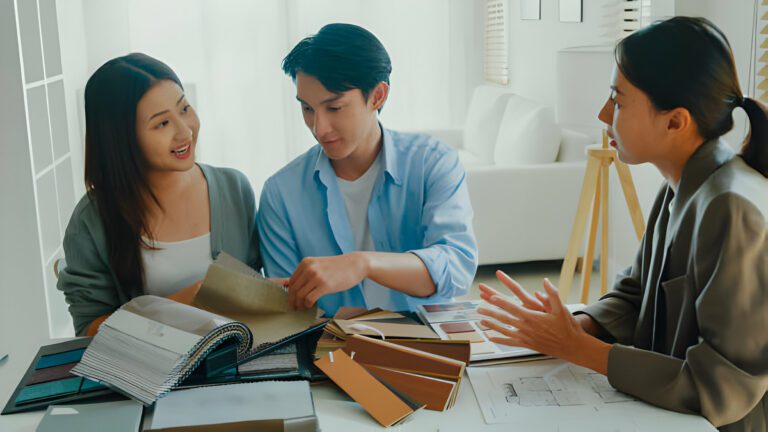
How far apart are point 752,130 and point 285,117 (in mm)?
5424

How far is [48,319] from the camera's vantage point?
10.3 feet

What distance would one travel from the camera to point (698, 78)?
1207 millimetres

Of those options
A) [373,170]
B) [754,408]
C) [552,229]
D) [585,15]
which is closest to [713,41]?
[754,408]

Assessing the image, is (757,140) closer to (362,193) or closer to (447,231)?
(447,231)

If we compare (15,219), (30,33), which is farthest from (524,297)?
(30,33)

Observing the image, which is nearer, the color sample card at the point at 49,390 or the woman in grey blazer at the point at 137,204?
the color sample card at the point at 49,390

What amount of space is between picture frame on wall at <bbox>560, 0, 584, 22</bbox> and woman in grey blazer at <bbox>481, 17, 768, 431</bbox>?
336 centimetres

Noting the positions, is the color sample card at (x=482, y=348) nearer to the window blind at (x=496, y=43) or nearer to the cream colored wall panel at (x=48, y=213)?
the cream colored wall panel at (x=48, y=213)

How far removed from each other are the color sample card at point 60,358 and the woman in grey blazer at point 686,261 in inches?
27.4

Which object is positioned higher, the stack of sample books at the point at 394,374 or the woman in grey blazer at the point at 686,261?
the woman in grey blazer at the point at 686,261

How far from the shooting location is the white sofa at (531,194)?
4094 mm

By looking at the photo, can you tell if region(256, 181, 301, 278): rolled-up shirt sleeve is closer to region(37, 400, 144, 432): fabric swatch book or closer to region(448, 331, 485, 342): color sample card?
region(448, 331, 485, 342): color sample card

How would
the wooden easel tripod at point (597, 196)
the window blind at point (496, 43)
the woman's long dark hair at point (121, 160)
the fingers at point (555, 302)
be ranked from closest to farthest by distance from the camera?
the fingers at point (555, 302)
the woman's long dark hair at point (121, 160)
the wooden easel tripod at point (597, 196)
the window blind at point (496, 43)

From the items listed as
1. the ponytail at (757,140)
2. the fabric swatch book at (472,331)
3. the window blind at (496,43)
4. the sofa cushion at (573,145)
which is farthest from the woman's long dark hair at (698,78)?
Result: the window blind at (496,43)
